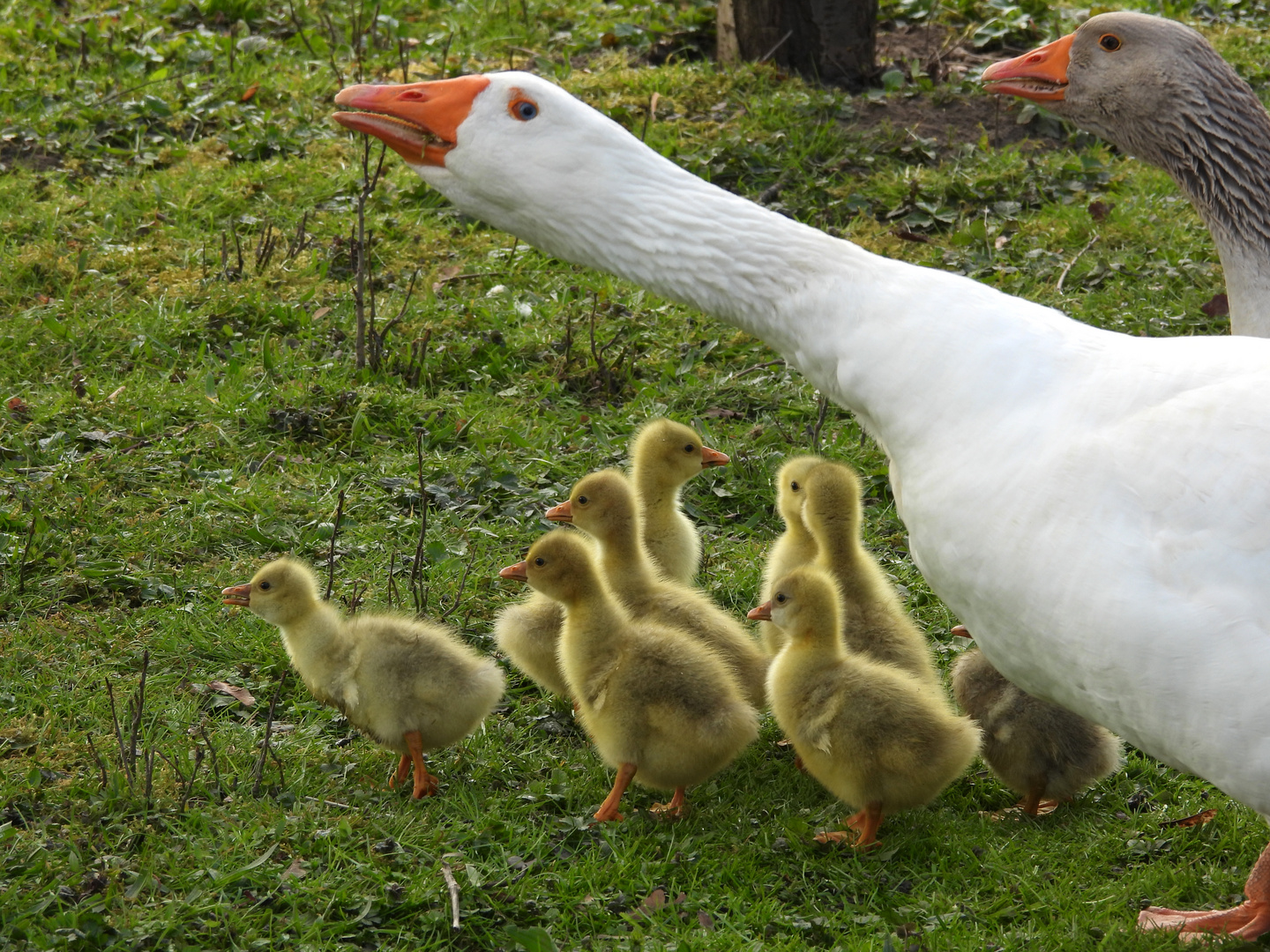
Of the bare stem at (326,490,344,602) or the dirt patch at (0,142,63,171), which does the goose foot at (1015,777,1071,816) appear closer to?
the bare stem at (326,490,344,602)

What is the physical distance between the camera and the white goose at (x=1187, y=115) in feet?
17.7

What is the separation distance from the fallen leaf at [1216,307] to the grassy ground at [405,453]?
46 mm

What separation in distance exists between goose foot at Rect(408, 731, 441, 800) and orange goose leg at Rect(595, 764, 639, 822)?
1.77ft

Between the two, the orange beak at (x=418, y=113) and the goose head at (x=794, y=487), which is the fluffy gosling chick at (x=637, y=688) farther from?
the orange beak at (x=418, y=113)

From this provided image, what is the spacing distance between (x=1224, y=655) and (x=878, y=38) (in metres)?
8.24

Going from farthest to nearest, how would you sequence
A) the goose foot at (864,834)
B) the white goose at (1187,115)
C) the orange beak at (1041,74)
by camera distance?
the orange beak at (1041,74), the white goose at (1187,115), the goose foot at (864,834)

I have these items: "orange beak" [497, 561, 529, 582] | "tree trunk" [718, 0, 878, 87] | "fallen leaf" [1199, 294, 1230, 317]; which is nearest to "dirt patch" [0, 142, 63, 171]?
"tree trunk" [718, 0, 878, 87]

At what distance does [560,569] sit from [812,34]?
248 inches

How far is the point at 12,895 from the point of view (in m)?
3.67

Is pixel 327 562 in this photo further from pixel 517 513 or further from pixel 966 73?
pixel 966 73

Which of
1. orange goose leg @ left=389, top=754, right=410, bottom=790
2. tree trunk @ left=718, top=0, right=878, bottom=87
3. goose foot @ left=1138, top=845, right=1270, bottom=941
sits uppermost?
tree trunk @ left=718, top=0, right=878, bottom=87

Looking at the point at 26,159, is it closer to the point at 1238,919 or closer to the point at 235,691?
the point at 235,691

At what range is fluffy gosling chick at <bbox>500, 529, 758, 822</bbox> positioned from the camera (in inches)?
162

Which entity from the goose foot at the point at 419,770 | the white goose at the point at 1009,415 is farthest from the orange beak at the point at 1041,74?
the goose foot at the point at 419,770
